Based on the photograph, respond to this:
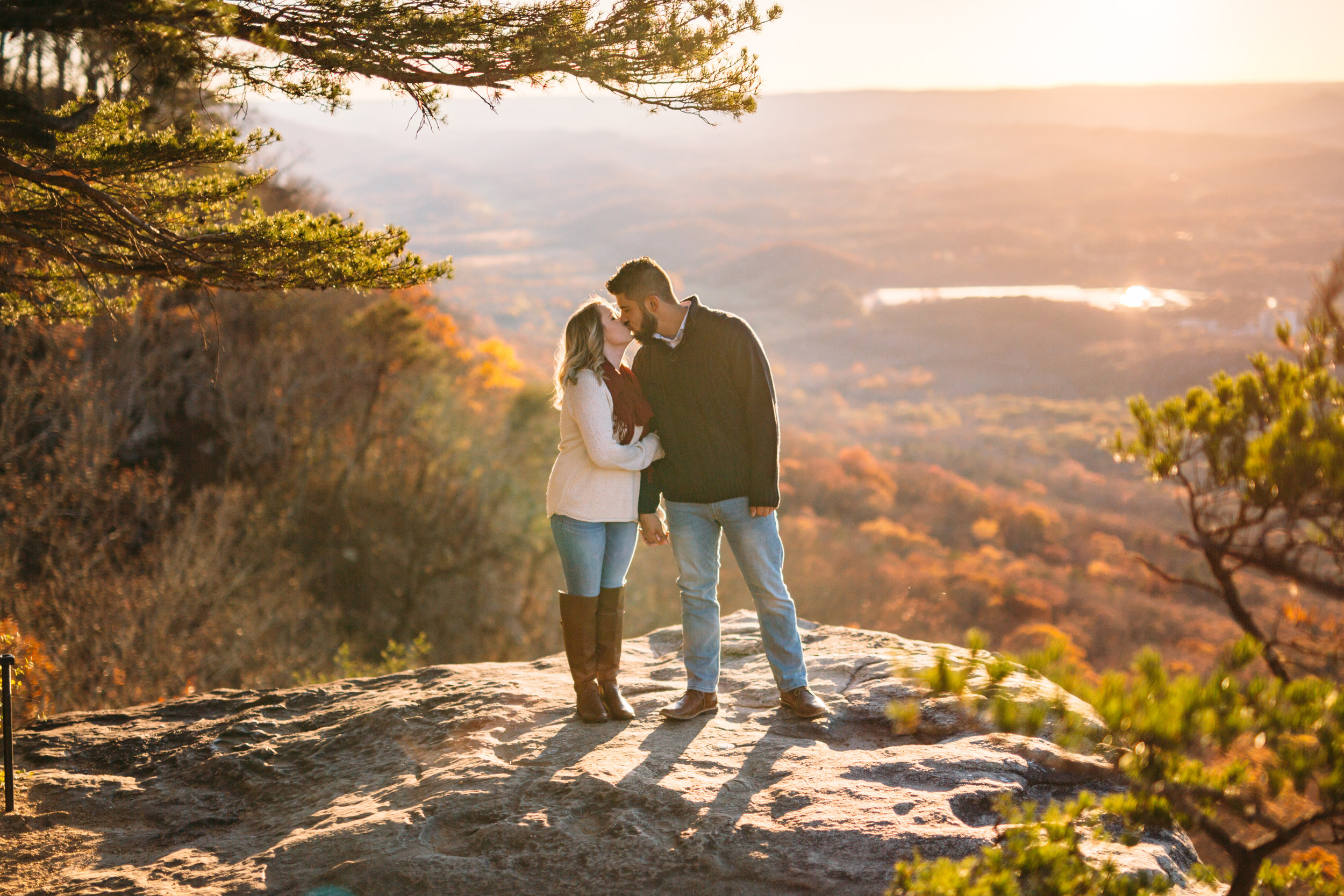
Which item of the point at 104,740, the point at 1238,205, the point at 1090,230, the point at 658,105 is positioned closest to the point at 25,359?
the point at 104,740

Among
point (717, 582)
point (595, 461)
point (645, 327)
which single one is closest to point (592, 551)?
point (595, 461)

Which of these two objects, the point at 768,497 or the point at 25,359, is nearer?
the point at 768,497

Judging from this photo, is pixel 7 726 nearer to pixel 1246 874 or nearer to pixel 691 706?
pixel 691 706

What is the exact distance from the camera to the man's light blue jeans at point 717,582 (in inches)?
173

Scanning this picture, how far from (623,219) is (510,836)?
152 m

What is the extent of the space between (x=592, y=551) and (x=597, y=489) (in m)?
0.32

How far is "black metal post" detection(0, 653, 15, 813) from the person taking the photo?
4012mm

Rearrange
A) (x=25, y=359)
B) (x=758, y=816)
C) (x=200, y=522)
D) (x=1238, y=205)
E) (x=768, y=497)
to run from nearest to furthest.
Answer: (x=758, y=816) < (x=768, y=497) < (x=25, y=359) < (x=200, y=522) < (x=1238, y=205)

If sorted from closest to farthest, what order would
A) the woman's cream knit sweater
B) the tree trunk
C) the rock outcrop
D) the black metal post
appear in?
the tree trunk → the rock outcrop → the black metal post → the woman's cream knit sweater

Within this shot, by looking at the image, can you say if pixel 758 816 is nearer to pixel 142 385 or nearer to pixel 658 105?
pixel 658 105

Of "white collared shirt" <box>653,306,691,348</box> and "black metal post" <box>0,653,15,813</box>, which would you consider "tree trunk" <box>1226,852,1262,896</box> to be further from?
"black metal post" <box>0,653,15,813</box>

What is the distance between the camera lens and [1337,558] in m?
2.57

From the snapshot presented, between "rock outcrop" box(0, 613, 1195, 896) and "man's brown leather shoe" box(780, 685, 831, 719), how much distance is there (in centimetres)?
5

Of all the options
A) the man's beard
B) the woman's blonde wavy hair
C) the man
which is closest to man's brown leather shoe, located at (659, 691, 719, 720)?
the man
